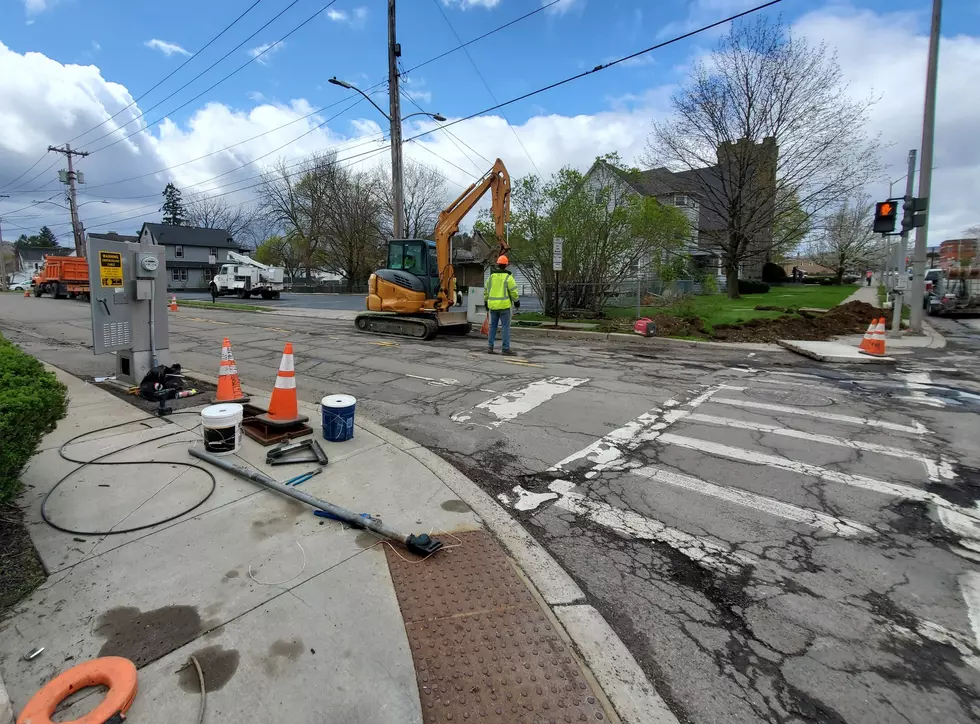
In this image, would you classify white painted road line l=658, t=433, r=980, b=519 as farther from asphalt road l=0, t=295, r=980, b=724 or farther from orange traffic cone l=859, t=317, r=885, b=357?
orange traffic cone l=859, t=317, r=885, b=357

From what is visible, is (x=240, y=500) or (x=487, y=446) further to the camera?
(x=487, y=446)

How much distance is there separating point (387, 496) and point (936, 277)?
33.4 meters

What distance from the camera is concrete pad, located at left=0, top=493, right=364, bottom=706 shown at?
2.30 m

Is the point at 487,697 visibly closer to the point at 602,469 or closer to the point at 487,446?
the point at 602,469

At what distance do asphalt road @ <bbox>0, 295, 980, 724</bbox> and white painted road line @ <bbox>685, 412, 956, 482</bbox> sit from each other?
0.10ft

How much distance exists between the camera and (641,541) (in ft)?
11.4

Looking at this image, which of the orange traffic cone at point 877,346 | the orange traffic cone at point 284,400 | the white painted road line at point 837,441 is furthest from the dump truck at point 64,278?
the orange traffic cone at point 877,346

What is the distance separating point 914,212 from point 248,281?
39.9 m

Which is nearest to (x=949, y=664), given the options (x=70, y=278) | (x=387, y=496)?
(x=387, y=496)

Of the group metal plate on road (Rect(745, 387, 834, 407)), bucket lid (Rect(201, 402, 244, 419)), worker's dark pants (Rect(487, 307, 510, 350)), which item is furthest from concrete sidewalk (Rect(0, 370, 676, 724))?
worker's dark pants (Rect(487, 307, 510, 350))

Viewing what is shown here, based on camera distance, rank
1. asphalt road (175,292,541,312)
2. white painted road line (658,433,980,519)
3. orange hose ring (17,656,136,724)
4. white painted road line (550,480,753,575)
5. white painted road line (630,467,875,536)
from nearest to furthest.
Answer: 1. orange hose ring (17,656,136,724)
2. white painted road line (550,480,753,575)
3. white painted road line (630,467,875,536)
4. white painted road line (658,433,980,519)
5. asphalt road (175,292,541,312)

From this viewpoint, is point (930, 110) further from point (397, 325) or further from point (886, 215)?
point (397, 325)

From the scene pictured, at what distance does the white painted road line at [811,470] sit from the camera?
13.3ft

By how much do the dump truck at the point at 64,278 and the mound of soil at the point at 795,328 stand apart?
1365 inches
